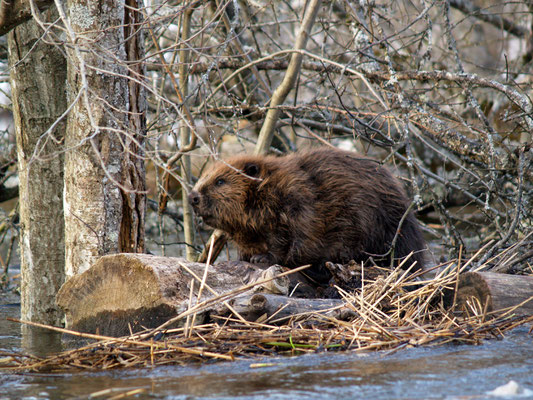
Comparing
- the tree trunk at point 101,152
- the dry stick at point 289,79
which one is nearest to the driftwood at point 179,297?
the tree trunk at point 101,152

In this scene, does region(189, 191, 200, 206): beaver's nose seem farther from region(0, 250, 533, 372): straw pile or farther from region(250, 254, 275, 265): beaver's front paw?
region(0, 250, 533, 372): straw pile

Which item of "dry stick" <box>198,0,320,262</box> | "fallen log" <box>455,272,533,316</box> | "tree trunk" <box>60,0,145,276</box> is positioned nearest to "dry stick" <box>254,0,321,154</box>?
"dry stick" <box>198,0,320,262</box>

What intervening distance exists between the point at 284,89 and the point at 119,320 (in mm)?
2232

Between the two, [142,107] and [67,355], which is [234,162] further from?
[67,355]

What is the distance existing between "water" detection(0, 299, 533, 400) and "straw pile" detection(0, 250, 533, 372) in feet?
0.31

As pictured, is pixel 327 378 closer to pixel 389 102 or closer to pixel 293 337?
pixel 293 337

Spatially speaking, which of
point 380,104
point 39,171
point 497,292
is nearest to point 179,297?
point 497,292

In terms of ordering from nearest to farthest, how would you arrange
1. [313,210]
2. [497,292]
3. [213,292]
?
[213,292]
[497,292]
[313,210]

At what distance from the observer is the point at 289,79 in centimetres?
485

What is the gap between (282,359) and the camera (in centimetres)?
297

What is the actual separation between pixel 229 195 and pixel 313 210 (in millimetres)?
667

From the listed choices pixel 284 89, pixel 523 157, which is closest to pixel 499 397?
pixel 523 157

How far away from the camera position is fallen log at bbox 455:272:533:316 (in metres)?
3.45

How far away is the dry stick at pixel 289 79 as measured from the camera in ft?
15.0
